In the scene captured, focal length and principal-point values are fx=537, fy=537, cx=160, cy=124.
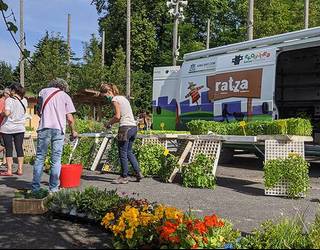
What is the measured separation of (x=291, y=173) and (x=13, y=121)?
551 centimetres

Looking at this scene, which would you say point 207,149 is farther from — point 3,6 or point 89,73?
point 89,73

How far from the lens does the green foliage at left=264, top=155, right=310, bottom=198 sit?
8.55 metres

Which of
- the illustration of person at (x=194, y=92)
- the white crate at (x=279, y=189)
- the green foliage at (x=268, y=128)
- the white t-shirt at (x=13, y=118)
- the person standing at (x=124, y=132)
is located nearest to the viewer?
the white crate at (x=279, y=189)

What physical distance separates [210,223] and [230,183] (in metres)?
5.74

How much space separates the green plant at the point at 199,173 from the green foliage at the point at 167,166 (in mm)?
407

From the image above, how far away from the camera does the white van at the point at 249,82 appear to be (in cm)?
1223

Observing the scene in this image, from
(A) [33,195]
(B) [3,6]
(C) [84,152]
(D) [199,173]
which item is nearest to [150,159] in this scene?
(D) [199,173]

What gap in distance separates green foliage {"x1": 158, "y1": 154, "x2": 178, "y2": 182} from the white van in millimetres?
2991

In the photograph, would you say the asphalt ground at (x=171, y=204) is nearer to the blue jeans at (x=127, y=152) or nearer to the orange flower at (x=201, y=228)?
the blue jeans at (x=127, y=152)

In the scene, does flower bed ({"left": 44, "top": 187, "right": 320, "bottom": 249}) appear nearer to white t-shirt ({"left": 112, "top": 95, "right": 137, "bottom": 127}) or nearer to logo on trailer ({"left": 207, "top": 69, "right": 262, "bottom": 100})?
white t-shirt ({"left": 112, "top": 95, "right": 137, "bottom": 127})

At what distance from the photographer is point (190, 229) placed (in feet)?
15.2

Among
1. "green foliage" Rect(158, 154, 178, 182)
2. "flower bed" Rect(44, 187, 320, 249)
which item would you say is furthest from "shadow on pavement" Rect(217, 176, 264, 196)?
"flower bed" Rect(44, 187, 320, 249)

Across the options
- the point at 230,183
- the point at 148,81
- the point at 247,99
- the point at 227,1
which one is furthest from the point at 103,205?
the point at 227,1

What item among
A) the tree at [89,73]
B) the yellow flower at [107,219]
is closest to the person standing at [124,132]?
the yellow flower at [107,219]
